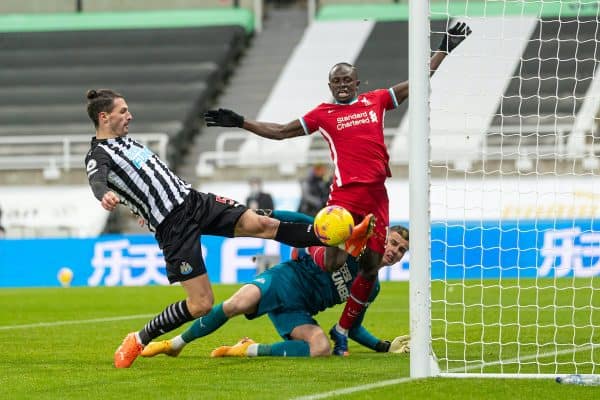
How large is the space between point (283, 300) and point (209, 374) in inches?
51.1

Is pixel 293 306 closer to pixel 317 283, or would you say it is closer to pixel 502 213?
pixel 317 283

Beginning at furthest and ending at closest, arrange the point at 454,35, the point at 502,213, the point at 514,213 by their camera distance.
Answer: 1. the point at 502,213
2. the point at 514,213
3. the point at 454,35

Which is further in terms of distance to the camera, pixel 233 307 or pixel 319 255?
pixel 319 255

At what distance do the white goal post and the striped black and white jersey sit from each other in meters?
1.74

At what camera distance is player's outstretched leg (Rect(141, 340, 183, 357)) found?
8328 mm

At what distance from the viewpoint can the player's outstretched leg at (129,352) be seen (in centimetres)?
775

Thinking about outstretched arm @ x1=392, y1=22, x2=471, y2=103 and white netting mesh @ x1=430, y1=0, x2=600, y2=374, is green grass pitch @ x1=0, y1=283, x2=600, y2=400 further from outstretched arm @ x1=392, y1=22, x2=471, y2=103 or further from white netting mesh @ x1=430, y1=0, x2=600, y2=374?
outstretched arm @ x1=392, y1=22, x2=471, y2=103

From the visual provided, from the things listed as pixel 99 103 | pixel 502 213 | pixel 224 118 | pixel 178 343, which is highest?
pixel 99 103

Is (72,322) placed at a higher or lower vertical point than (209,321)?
lower

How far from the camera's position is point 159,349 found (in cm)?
834

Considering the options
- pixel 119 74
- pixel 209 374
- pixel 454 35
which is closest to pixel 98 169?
pixel 209 374

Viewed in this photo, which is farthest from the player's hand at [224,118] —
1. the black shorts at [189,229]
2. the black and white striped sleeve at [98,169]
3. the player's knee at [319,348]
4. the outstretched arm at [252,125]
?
the player's knee at [319,348]

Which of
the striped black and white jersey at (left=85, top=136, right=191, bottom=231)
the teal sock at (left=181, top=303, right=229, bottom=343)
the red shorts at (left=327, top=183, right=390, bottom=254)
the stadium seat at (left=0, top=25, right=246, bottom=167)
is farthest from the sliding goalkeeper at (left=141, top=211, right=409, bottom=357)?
the stadium seat at (left=0, top=25, right=246, bottom=167)

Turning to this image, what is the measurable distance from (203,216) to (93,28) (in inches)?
941
